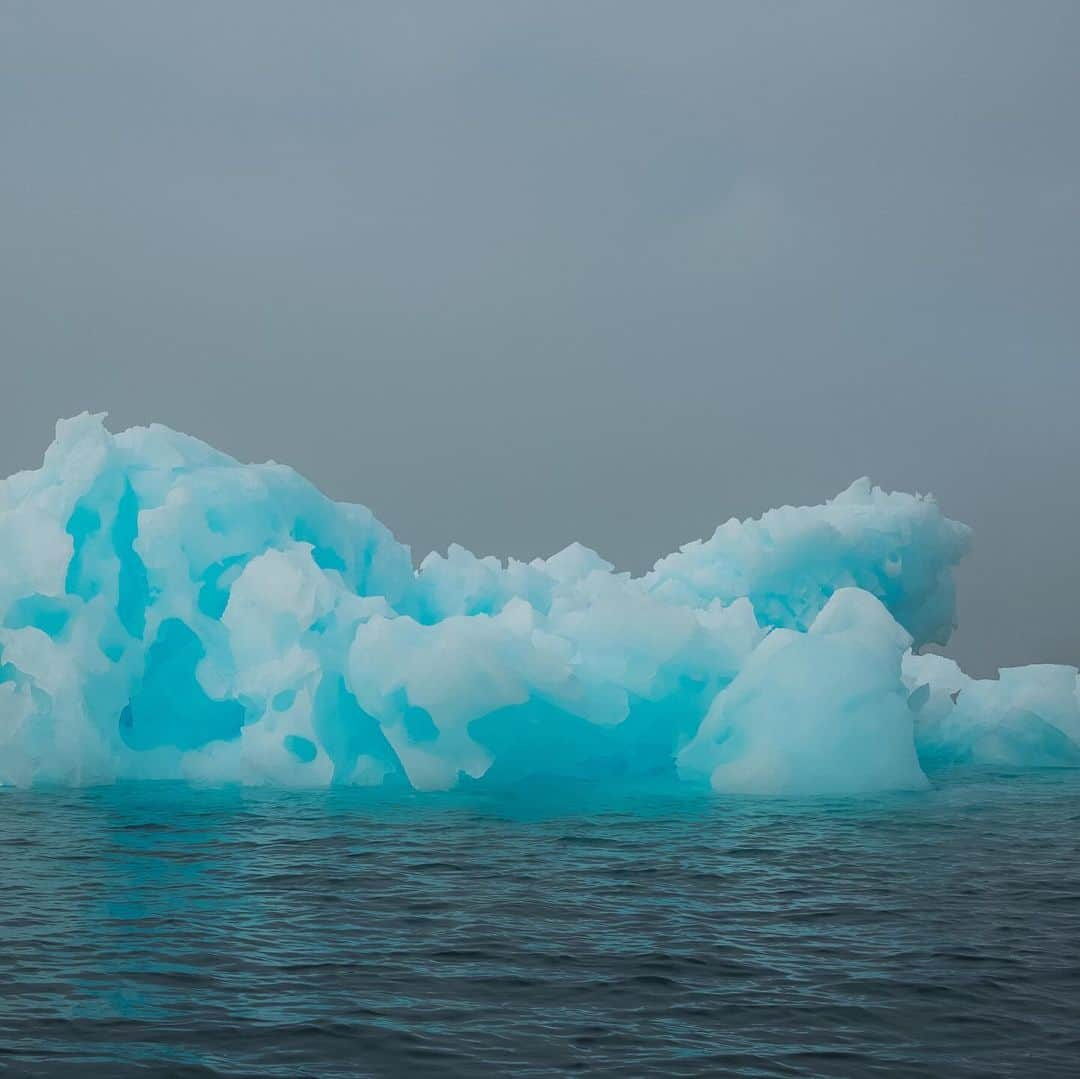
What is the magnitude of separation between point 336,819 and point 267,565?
471 cm

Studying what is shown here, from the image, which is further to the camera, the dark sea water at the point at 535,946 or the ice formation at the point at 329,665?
the ice formation at the point at 329,665

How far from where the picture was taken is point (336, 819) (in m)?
12.7

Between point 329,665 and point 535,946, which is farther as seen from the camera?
point 329,665

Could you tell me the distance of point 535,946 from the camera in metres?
7.52

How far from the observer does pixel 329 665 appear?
15.6m

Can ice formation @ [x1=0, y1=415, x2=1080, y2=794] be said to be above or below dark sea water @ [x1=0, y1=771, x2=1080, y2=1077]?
above

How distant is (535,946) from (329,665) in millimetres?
8594

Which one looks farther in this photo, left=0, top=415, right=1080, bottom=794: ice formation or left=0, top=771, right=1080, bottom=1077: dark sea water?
left=0, top=415, right=1080, bottom=794: ice formation

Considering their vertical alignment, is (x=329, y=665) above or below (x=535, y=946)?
above

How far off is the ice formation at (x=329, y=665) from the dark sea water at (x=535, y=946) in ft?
8.46

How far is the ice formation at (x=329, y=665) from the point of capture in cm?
1528

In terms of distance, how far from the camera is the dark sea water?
18.5ft

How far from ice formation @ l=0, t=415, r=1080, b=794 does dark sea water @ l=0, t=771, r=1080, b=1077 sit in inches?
102

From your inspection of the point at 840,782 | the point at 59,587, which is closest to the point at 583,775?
the point at 840,782
